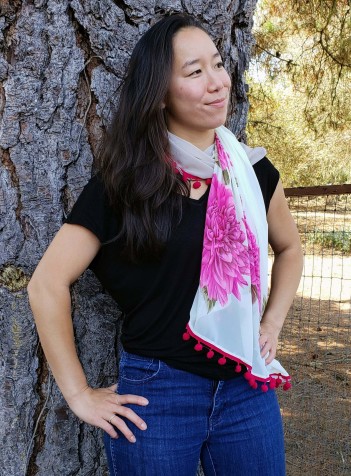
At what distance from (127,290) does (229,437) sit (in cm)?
44

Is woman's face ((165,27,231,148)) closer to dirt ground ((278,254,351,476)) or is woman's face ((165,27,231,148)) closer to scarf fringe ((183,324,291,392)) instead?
scarf fringe ((183,324,291,392))

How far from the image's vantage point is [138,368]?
5.00ft

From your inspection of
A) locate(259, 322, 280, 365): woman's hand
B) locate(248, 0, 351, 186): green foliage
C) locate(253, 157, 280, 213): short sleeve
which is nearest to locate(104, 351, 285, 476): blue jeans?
locate(259, 322, 280, 365): woman's hand

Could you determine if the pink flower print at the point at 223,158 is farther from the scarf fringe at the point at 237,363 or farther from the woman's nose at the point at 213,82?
the scarf fringe at the point at 237,363

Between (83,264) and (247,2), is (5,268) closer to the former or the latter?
(83,264)

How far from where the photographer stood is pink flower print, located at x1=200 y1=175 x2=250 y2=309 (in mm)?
1492

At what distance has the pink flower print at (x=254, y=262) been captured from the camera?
1.57m

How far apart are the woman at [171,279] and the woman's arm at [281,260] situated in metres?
0.18

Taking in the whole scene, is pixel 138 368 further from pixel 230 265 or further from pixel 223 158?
pixel 223 158

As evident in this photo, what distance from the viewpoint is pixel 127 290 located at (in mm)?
1545

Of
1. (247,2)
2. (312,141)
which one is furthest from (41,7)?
(312,141)

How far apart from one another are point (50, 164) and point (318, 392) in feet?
11.9

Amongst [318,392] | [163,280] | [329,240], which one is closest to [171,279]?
[163,280]

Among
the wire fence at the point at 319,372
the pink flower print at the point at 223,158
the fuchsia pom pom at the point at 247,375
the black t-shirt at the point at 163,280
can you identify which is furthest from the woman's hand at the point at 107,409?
the wire fence at the point at 319,372
